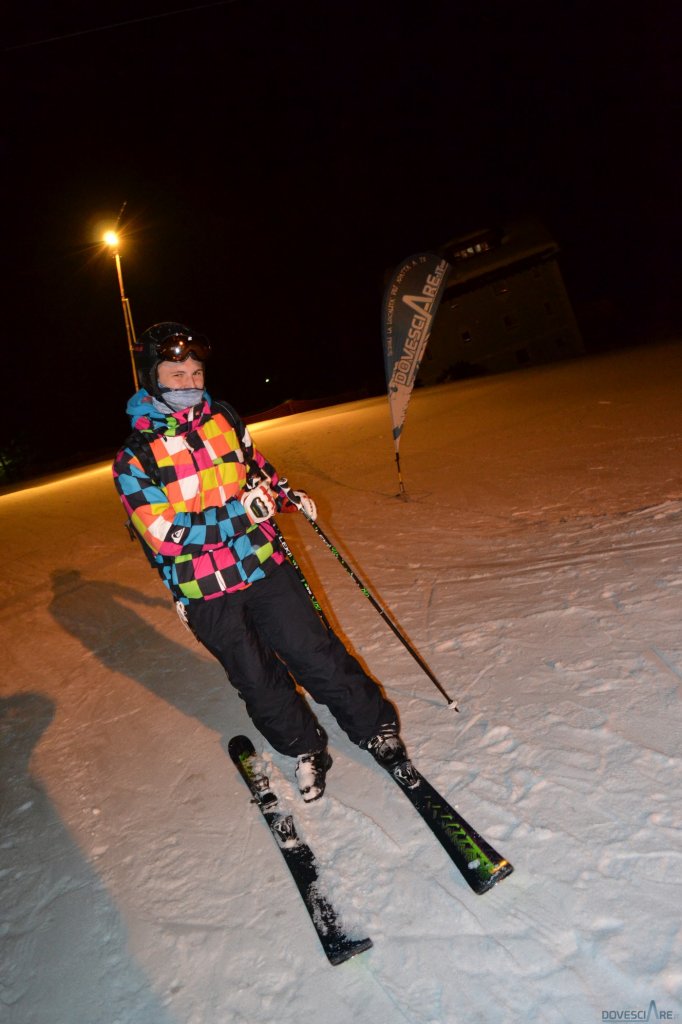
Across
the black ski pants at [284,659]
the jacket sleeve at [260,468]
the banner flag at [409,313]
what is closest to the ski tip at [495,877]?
the black ski pants at [284,659]

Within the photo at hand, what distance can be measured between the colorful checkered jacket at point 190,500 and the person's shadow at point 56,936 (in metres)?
1.36

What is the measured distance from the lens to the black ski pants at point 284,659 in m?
2.57

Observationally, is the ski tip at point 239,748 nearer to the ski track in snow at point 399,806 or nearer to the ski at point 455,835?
the ski track in snow at point 399,806

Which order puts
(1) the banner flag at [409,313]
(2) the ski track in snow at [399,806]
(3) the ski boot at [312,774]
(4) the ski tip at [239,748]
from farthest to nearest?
(1) the banner flag at [409,313]
(4) the ski tip at [239,748]
(3) the ski boot at [312,774]
(2) the ski track in snow at [399,806]

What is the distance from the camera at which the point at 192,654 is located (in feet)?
14.9

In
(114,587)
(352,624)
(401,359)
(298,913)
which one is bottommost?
(298,913)

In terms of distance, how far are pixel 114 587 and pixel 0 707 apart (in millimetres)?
2117

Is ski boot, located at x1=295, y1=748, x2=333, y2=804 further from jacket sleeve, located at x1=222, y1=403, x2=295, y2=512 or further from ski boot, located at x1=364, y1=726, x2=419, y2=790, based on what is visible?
jacket sleeve, located at x1=222, y1=403, x2=295, y2=512

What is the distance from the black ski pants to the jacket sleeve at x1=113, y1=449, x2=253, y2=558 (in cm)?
29

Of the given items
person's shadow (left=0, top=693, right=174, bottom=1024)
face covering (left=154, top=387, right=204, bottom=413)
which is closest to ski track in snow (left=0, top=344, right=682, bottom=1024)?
person's shadow (left=0, top=693, right=174, bottom=1024)

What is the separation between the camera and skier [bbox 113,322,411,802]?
2463 mm

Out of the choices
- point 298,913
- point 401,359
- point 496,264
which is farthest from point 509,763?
point 496,264

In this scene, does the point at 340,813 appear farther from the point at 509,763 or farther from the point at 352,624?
the point at 352,624

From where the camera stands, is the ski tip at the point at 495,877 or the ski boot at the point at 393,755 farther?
the ski boot at the point at 393,755
